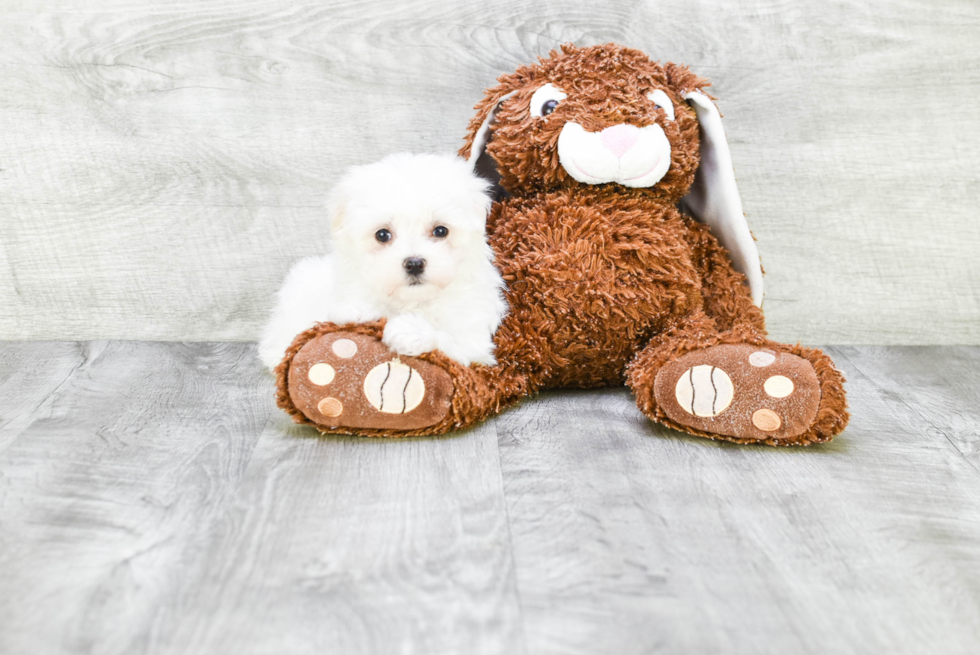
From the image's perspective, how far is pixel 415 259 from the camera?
1.04 metres

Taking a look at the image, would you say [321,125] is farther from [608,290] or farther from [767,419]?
[767,419]

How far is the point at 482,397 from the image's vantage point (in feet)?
3.68

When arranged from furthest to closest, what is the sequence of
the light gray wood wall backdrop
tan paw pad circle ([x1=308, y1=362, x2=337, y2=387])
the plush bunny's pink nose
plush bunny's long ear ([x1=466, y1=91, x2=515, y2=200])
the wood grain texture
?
the light gray wood wall backdrop
plush bunny's long ear ([x1=466, y1=91, x2=515, y2=200])
the plush bunny's pink nose
tan paw pad circle ([x1=308, y1=362, x2=337, y2=387])
the wood grain texture

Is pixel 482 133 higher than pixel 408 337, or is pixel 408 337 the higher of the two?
pixel 482 133

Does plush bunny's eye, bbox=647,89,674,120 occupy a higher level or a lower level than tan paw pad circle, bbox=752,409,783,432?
higher

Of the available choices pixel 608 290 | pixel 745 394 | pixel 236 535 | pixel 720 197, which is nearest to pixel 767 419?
pixel 745 394

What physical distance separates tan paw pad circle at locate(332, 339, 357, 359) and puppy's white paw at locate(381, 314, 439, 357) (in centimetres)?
4

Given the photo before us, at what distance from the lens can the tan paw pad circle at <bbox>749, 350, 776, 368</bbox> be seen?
3.50 feet

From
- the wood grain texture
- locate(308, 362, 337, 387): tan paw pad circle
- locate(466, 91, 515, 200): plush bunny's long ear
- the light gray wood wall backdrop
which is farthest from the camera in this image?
the light gray wood wall backdrop

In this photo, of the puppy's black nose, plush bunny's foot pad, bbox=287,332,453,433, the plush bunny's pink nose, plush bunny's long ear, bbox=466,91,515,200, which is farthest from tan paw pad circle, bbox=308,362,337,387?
the plush bunny's pink nose

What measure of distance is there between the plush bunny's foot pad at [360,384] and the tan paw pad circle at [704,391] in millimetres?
309

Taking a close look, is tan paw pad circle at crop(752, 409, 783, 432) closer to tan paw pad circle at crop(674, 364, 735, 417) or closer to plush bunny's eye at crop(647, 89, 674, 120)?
tan paw pad circle at crop(674, 364, 735, 417)

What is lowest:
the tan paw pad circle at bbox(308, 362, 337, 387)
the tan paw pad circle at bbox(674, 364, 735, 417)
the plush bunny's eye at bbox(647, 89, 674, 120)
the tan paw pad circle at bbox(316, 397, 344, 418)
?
the tan paw pad circle at bbox(674, 364, 735, 417)

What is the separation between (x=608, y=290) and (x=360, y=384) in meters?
0.39
